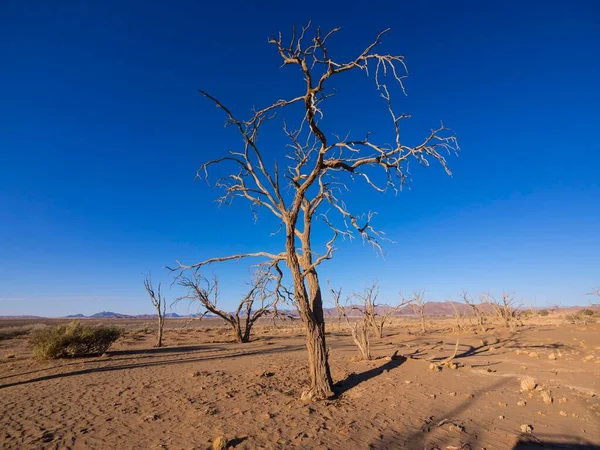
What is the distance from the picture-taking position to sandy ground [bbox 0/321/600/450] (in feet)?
18.6

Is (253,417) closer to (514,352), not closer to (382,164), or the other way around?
(382,164)

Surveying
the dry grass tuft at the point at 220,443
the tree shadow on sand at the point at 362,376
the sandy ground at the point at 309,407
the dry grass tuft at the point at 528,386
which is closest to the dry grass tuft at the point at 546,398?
the sandy ground at the point at 309,407

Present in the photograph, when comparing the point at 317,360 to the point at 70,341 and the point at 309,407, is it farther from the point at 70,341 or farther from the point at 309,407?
the point at 70,341

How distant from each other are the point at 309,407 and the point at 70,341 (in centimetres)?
1305

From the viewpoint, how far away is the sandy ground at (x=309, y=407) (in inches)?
224

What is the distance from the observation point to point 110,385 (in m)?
9.87

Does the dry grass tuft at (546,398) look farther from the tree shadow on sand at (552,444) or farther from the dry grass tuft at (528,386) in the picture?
the tree shadow on sand at (552,444)

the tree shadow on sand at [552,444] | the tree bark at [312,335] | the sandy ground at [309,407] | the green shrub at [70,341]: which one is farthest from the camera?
the green shrub at [70,341]

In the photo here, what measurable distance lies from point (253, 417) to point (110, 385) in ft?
18.3

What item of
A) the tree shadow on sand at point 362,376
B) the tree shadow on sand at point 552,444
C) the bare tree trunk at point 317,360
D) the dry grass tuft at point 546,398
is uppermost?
the bare tree trunk at point 317,360

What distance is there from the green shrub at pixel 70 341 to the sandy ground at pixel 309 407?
1.97m

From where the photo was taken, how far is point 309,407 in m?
7.13

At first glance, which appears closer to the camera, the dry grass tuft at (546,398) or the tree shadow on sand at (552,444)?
the tree shadow on sand at (552,444)

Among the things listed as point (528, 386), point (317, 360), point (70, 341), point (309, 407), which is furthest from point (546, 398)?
point (70, 341)
